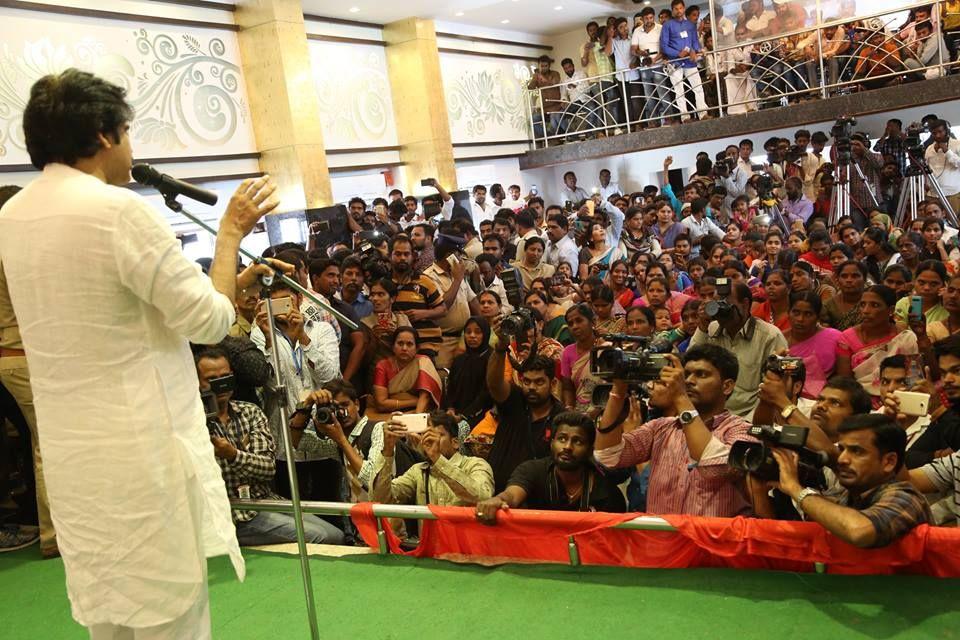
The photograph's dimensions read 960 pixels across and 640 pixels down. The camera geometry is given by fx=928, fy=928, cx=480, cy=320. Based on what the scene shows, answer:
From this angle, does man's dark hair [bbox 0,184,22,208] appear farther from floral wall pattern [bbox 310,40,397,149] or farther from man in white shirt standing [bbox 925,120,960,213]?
man in white shirt standing [bbox 925,120,960,213]

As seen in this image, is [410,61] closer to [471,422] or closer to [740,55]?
[740,55]

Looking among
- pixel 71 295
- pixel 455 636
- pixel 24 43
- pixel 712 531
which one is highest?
pixel 24 43

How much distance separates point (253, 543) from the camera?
3.42 metres

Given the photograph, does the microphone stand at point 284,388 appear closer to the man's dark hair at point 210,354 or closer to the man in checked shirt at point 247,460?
the man in checked shirt at point 247,460

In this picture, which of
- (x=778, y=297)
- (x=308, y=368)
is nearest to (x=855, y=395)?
(x=778, y=297)

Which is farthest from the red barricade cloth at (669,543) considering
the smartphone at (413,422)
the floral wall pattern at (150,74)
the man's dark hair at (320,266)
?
the floral wall pattern at (150,74)

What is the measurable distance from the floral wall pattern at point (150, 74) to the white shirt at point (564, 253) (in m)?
3.59

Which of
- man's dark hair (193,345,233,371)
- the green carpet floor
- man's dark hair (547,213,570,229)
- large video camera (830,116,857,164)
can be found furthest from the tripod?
man's dark hair (193,345,233,371)

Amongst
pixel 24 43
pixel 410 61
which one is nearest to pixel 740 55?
pixel 410 61

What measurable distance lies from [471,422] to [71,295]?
2.79m

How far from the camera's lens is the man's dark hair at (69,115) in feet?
5.48

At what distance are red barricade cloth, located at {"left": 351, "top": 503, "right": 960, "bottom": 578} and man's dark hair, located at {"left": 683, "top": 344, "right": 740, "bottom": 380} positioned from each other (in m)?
0.65

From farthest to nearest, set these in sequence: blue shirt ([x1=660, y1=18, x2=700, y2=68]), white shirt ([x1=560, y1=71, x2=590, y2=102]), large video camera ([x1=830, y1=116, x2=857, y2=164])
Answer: white shirt ([x1=560, y1=71, x2=590, y2=102])
blue shirt ([x1=660, y1=18, x2=700, y2=68])
large video camera ([x1=830, y1=116, x2=857, y2=164])

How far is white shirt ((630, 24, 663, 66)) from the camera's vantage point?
1198cm
